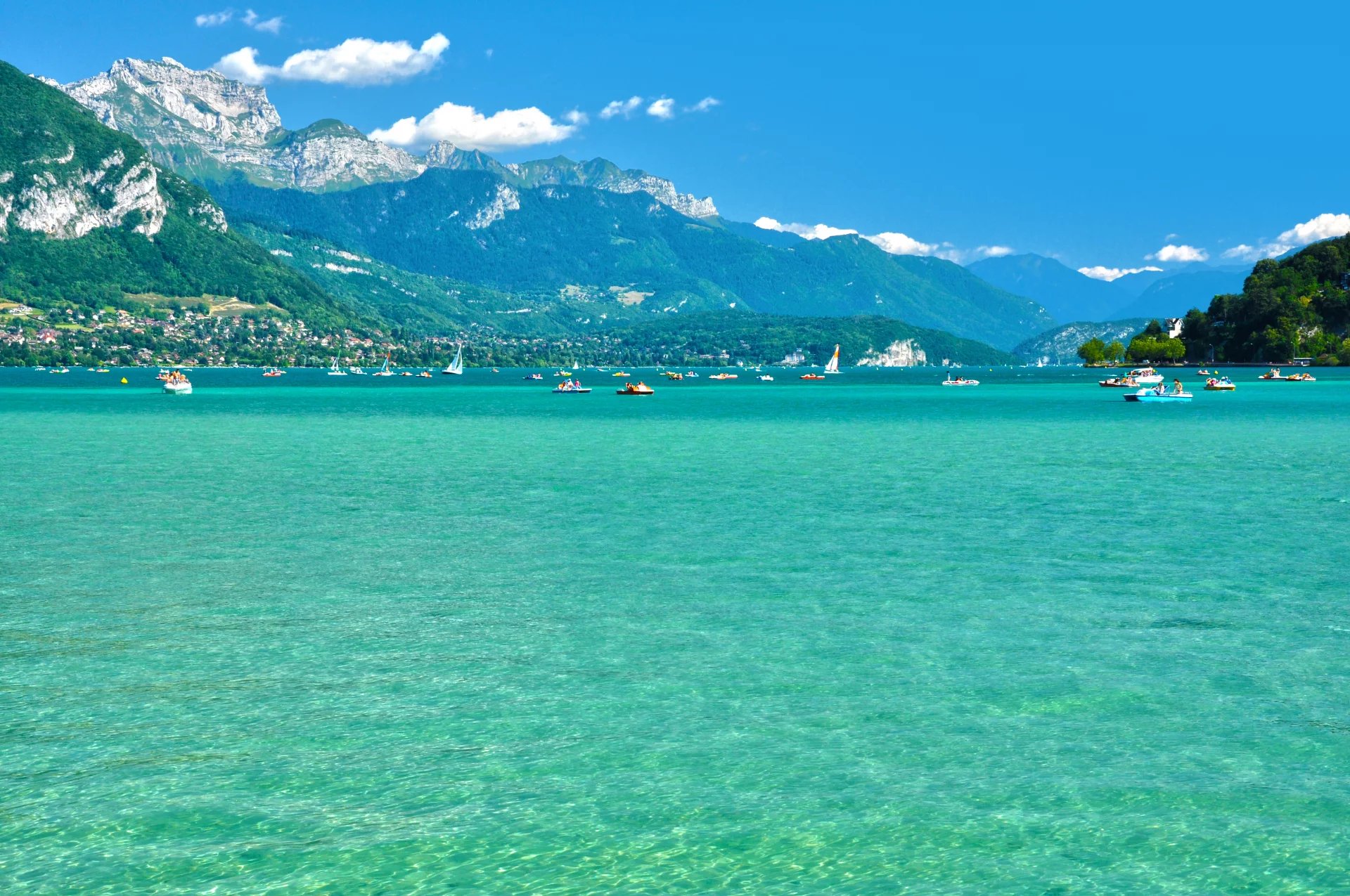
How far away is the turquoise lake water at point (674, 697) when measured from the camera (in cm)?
1462

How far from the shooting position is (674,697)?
21.2 metres

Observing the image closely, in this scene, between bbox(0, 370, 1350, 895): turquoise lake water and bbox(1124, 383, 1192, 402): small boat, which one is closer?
bbox(0, 370, 1350, 895): turquoise lake water

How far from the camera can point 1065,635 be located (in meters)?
25.9

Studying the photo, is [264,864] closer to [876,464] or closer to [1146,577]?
[1146,577]

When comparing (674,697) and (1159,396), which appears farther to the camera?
(1159,396)

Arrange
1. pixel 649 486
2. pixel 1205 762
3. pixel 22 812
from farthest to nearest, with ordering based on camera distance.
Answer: pixel 649 486 → pixel 1205 762 → pixel 22 812

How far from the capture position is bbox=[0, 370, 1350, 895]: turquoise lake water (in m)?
14.6

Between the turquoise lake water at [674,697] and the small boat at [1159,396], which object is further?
the small boat at [1159,396]

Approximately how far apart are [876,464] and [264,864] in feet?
206

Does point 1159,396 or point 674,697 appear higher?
point 1159,396

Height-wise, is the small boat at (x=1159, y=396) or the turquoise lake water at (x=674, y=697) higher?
the small boat at (x=1159, y=396)

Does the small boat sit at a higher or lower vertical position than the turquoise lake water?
higher

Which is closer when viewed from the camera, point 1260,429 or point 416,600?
point 416,600

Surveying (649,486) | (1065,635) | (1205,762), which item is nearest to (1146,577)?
(1065,635)
